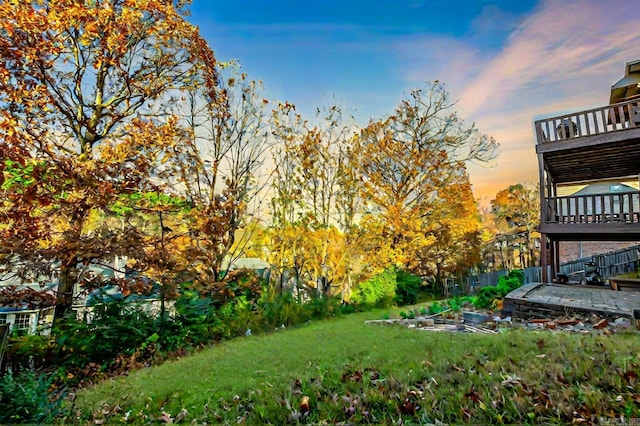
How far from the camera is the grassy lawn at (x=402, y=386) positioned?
2115 millimetres

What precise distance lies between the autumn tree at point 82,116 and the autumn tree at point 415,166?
21.4 ft

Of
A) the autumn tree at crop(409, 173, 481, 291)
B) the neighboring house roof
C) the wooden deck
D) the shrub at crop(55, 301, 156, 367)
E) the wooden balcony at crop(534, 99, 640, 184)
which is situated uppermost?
the wooden balcony at crop(534, 99, 640, 184)

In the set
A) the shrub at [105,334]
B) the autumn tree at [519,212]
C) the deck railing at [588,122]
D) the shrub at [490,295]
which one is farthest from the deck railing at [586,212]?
the shrub at [105,334]

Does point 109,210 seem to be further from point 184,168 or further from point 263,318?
point 263,318

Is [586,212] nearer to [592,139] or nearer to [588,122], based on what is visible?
[592,139]

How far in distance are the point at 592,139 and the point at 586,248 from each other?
13.9m

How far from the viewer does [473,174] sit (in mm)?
13344

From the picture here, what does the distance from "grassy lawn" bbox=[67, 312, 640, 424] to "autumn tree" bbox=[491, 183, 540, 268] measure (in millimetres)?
17174

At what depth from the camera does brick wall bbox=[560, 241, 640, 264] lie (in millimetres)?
17844

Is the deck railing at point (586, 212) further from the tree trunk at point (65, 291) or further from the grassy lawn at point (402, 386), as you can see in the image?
the tree trunk at point (65, 291)

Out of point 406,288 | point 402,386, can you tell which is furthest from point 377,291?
point 402,386

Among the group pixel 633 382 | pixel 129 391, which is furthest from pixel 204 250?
pixel 633 382

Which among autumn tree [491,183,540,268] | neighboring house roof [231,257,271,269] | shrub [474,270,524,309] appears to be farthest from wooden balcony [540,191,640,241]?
autumn tree [491,183,540,268]

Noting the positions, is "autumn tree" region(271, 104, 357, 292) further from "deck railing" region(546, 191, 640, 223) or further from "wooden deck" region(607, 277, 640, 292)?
"wooden deck" region(607, 277, 640, 292)
